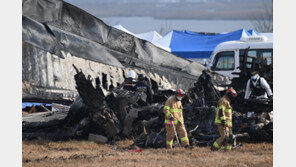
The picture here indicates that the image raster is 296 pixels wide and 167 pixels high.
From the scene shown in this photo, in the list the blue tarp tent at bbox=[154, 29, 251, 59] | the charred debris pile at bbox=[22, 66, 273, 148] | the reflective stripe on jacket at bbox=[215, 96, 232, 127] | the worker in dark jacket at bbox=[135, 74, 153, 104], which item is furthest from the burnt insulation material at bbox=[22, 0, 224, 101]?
the blue tarp tent at bbox=[154, 29, 251, 59]

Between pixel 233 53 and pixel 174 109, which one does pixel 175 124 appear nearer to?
pixel 174 109

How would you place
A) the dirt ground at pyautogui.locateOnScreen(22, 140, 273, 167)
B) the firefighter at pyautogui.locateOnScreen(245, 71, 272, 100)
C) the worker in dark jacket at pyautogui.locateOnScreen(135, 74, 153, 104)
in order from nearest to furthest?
the dirt ground at pyautogui.locateOnScreen(22, 140, 273, 167) < the worker in dark jacket at pyautogui.locateOnScreen(135, 74, 153, 104) < the firefighter at pyautogui.locateOnScreen(245, 71, 272, 100)

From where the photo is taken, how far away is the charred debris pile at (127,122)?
11.5m

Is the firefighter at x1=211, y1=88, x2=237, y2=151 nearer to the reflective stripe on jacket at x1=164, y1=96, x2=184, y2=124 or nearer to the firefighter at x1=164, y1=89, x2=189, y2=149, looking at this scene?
the firefighter at x1=164, y1=89, x2=189, y2=149

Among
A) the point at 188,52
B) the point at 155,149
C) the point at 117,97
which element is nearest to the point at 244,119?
the point at 155,149

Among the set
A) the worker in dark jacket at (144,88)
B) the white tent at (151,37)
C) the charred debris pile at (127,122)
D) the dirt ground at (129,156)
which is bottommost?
the dirt ground at (129,156)

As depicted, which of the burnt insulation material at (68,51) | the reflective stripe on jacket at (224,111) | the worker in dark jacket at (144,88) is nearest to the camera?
the reflective stripe on jacket at (224,111)

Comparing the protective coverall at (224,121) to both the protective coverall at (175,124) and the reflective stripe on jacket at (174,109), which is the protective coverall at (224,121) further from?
the reflective stripe on jacket at (174,109)

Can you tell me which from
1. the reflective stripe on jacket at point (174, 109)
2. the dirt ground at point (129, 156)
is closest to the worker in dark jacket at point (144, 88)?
the dirt ground at point (129, 156)

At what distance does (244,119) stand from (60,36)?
656 centimetres

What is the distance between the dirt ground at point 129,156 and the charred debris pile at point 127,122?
445 mm

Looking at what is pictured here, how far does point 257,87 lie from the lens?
534 inches

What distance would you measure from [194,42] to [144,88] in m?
14.7

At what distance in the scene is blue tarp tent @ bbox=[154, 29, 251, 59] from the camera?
2580cm
